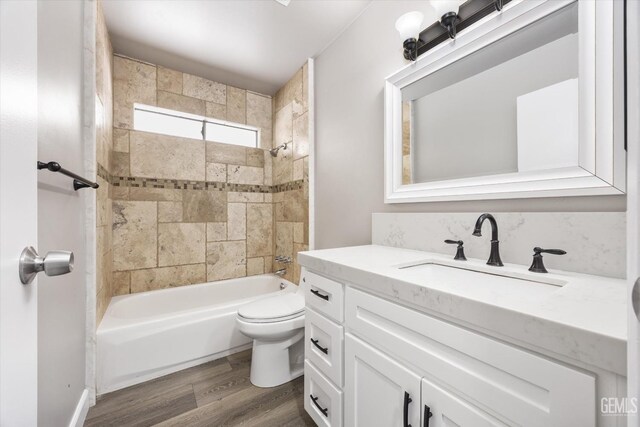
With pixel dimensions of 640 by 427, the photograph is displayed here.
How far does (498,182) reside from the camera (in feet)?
3.66

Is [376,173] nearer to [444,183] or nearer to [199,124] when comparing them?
[444,183]

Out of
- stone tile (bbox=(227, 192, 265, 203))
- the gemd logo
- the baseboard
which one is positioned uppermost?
stone tile (bbox=(227, 192, 265, 203))

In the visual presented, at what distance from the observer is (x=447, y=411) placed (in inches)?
27.2

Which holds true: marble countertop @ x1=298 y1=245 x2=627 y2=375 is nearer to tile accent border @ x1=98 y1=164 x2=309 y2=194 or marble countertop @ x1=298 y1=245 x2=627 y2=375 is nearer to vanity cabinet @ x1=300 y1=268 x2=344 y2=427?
vanity cabinet @ x1=300 y1=268 x2=344 y2=427

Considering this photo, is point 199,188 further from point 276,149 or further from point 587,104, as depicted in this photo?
point 587,104

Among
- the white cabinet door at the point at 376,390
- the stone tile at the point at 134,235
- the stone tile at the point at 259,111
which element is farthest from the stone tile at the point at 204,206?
the white cabinet door at the point at 376,390

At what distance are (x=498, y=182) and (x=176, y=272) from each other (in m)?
2.67

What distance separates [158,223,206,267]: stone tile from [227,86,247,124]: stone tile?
47.9 inches

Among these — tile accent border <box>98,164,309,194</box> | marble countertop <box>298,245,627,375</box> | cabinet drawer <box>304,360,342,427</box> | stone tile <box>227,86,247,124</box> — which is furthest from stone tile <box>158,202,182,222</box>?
marble countertop <box>298,245,627,375</box>

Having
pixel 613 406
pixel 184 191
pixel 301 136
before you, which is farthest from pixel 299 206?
pixel 613 406

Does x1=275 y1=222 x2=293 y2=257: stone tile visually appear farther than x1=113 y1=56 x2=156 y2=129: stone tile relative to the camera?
Yes

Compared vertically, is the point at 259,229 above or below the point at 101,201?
below

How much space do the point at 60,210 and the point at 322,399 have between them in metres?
1.45

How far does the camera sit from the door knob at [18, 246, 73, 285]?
430 mm
